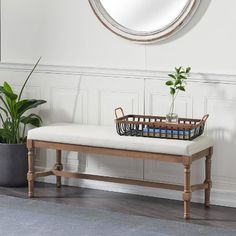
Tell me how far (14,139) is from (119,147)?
1.04 metres

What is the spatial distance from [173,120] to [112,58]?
744 mm

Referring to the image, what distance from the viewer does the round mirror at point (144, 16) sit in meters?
4.86

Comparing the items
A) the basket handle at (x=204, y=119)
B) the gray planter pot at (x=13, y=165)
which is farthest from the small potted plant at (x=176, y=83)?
the gray planter pot at (x=13, y=165)

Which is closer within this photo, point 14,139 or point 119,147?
point 119,147

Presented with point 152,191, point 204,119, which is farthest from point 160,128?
point 152,191

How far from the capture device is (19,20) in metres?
5.53

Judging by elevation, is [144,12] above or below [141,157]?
above

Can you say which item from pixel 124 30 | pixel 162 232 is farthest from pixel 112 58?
pixel 162 232

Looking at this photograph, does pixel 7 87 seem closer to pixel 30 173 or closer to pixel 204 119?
pixel 30 173

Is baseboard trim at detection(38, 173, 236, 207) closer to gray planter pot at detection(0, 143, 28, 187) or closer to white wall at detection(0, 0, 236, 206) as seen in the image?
white wall at detection(0, 0, 236, 206)

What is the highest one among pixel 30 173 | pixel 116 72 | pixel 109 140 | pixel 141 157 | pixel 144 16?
pixel 144 16

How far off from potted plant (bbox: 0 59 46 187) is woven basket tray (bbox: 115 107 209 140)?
79cm

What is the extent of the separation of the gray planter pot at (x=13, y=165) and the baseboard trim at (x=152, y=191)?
27cm

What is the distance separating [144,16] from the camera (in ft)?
16.4
